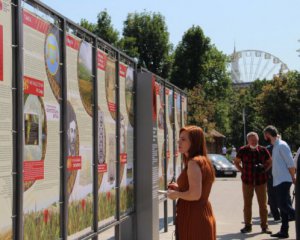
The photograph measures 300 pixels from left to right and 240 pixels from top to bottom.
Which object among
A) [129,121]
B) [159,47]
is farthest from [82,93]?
[159,47]

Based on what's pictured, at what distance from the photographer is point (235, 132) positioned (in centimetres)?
9881

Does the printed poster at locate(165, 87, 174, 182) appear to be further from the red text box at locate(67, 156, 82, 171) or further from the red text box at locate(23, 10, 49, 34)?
the red text box at locate(23, 10, 49, 34)

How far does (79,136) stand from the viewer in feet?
19.5

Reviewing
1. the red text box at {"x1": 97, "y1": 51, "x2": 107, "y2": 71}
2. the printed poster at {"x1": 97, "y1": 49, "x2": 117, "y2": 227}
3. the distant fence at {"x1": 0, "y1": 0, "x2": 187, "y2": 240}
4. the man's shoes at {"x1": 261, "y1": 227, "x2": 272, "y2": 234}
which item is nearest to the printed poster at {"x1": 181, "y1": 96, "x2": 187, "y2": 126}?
the man's shoes at {"x1": 261, "y1": 227, "x2": 272, "y2": 234}

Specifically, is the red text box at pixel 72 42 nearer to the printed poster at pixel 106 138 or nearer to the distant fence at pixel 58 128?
the distant fence at pixel 58 128

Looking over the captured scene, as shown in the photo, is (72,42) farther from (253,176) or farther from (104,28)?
(104,28)

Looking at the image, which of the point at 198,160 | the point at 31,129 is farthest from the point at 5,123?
the point at 198,160

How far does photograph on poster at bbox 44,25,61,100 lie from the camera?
16.9ft

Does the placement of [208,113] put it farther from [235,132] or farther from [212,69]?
[235,132]

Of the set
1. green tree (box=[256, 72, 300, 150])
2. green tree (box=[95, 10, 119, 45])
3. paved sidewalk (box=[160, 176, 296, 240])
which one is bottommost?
paved sidewalk (box=[160, 176, 296, 240])

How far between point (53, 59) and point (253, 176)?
6.65 meters

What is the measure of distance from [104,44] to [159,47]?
2084 inches

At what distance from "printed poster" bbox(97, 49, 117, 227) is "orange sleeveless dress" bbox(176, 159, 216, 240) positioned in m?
1.50

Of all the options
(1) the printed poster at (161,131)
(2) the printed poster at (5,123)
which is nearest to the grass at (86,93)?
(2) the printed poster at (5,123)
